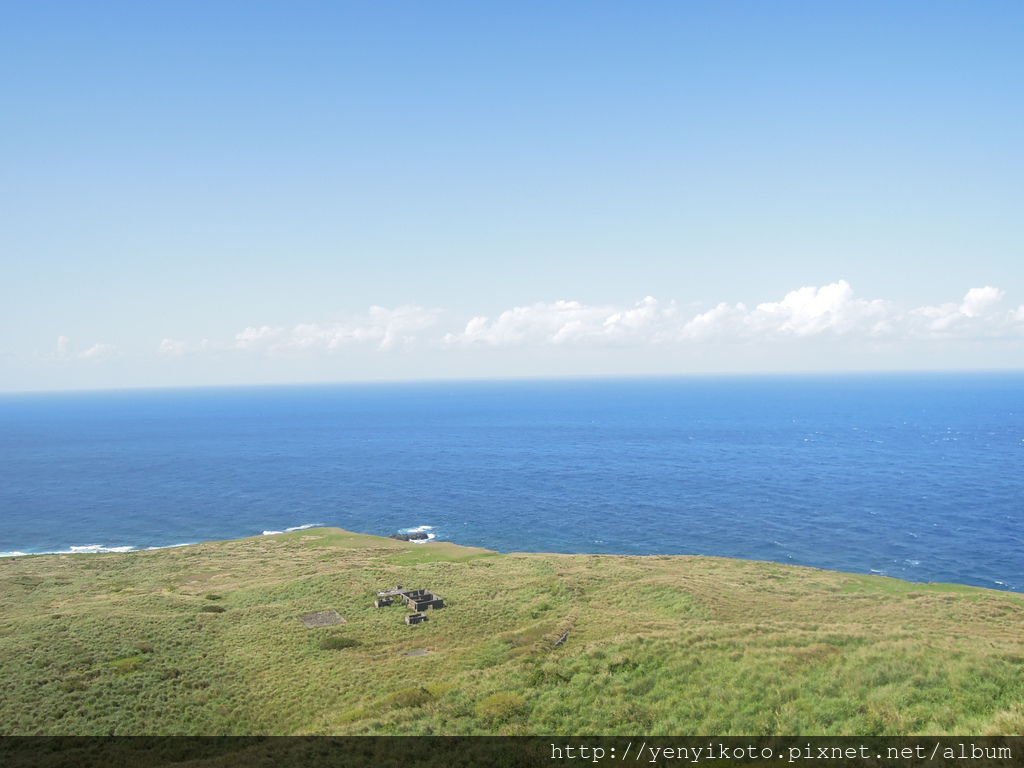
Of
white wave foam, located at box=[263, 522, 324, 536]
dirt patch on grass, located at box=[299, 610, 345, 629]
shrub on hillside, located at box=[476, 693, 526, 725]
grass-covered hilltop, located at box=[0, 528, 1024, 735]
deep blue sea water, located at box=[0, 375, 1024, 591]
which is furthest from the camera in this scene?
white wave foam, located at box=[263, 522, 324, 536]

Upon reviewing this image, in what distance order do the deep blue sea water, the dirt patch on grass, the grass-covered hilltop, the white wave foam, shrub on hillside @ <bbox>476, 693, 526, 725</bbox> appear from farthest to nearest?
the white wave foam < the deep blue sea water < the dirt patch on grass < shrub on hillside @ <bbox>476, 693, 526, 725</bbox> < the grass-covered hilltop

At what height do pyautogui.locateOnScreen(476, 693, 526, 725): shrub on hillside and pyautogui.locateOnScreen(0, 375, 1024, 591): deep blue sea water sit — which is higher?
pyautogui.locateOnScreen(476, 693, 526, 725): shrub on hillside

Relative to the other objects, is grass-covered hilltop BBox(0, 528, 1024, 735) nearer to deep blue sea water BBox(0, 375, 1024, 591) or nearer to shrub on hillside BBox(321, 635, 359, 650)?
shrub on hillside BBox(321, 635, 359, 650)

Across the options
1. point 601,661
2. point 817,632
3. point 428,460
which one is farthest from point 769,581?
point 428,460

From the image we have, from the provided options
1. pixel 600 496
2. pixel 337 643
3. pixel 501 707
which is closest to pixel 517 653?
pixel 501 707

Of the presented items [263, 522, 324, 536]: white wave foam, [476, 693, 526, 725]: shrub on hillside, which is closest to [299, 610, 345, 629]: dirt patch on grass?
[476, 693, 526, 725]: shrub on hillside

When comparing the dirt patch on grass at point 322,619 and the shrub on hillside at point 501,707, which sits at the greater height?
the shrub on hillside at point 501,707

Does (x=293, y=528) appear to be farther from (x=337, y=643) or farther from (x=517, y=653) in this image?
(x=517, y=653)

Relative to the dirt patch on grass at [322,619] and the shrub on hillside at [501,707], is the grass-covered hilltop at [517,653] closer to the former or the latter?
the shrub on hillside at [501,707]

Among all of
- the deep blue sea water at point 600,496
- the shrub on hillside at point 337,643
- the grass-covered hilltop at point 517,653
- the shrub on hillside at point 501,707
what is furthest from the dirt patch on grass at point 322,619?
the deep blue sea water at point 600,496
